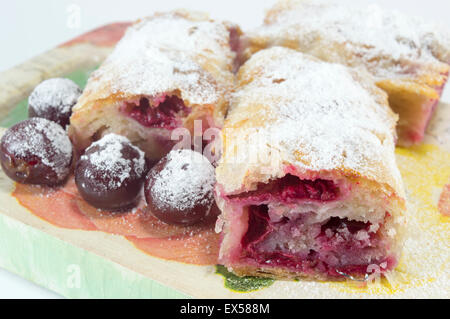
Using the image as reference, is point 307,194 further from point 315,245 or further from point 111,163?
point 111,163

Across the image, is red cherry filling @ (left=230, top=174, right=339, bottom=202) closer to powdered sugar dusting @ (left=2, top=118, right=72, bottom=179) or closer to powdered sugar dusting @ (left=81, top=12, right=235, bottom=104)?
powdered sugar dusting @ (left=81, top=12, right=235, bottom=104)

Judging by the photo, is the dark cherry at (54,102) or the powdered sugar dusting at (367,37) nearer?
the dark cherry at (54,102)

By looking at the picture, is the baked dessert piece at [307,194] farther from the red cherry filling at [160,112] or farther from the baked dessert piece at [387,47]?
the baked dessert piece at [387,47]

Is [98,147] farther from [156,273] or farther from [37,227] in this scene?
[156,273]

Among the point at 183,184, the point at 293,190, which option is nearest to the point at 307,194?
the point at 293,190

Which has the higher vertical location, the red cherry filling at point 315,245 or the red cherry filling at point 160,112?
the red cherry filling at point 160,112

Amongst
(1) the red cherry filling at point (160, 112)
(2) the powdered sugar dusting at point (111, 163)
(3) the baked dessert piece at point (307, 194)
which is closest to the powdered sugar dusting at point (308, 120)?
(3) the baked dessert piece at point (307, 194)

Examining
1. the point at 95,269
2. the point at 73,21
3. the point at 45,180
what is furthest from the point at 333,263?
the point at 73,21
